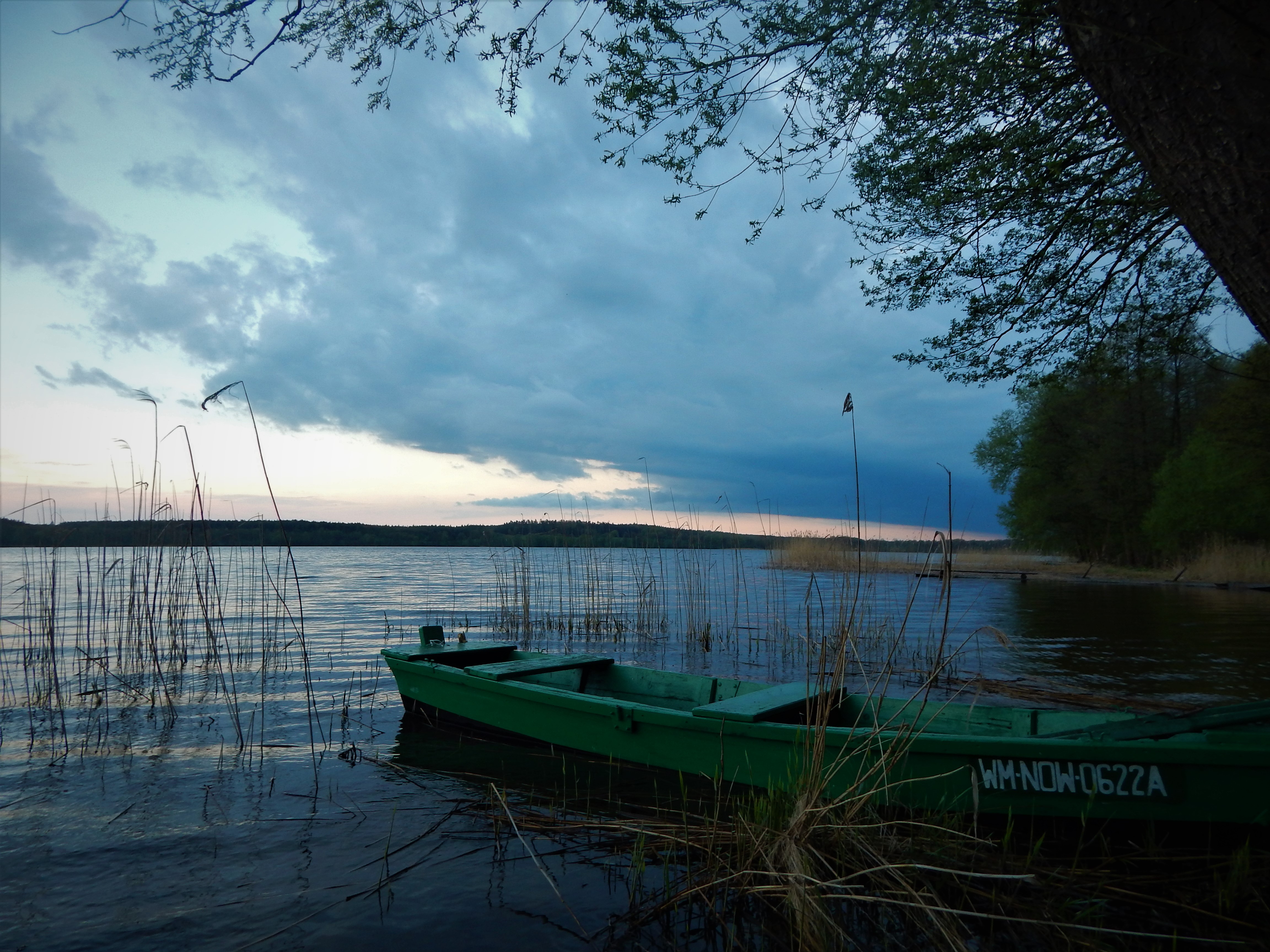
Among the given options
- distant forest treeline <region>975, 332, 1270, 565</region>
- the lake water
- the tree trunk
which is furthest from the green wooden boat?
distant forest treeline <region>975, 332, 1270, 565</region>

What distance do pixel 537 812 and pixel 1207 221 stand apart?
159 inches

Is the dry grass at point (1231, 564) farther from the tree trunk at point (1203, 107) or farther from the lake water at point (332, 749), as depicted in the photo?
the tree trunk at point (1203, 107)

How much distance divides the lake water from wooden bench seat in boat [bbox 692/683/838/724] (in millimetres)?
680

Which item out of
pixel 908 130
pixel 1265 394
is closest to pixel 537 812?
pixel 908 130

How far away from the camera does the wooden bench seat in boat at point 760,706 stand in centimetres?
406

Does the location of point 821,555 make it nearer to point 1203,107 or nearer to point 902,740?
point 902,740

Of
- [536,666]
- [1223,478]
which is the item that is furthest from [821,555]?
[536,666]

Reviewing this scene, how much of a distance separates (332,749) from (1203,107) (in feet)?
20.4

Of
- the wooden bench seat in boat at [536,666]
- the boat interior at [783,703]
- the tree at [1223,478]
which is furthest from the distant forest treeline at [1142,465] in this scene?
the wooden bench seat in boat at [536,666]

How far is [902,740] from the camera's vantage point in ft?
11.2

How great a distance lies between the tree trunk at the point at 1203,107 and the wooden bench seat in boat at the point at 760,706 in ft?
9.07

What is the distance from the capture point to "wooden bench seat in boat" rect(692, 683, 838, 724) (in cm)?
406

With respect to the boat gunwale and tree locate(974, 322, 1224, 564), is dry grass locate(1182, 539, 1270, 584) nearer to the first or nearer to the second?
tree locate(974, 322, 1224, 564)

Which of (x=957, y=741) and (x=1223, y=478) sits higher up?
(x=1223, y=478)
